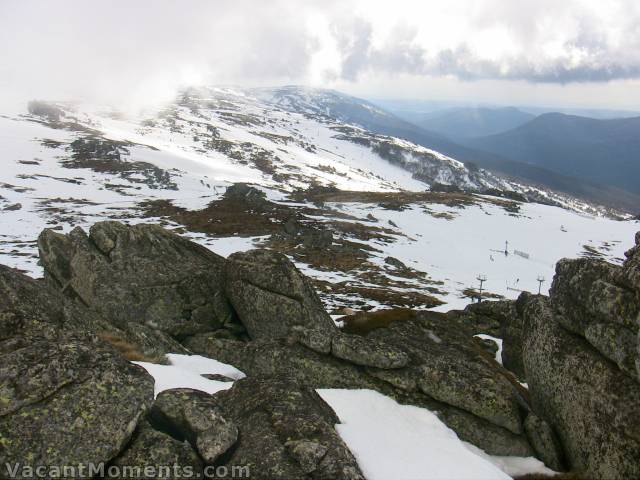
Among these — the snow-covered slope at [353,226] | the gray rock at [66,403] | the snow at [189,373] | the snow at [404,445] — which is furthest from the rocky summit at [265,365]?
the snow-covered slope at [353,226]

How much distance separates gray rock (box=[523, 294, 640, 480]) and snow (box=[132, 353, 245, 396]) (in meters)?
14.2

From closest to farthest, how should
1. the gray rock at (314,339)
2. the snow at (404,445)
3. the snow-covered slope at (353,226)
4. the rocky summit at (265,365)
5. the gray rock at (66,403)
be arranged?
the gray rock at (66,403)
the rocky summit at (265,365)
the snow at (404,445)
the gray rock at (314,339)
the snow-covered slope at (353,226)

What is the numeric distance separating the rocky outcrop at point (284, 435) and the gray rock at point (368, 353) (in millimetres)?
5887

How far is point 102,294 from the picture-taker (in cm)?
2973

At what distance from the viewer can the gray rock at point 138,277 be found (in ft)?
96.9

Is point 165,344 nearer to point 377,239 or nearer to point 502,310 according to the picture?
point 502,310

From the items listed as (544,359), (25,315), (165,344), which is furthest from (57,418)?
(544,359)

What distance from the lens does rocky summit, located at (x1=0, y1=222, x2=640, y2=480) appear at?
10805 mm

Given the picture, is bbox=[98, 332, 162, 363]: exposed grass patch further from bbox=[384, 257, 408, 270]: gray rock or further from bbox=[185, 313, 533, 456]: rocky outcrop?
bbox=[384, 257, 408, 270]: gray rock

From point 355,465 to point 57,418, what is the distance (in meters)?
7.90

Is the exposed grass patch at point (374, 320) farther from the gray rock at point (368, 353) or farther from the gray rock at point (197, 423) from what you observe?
the gray rock at point (197, 423)

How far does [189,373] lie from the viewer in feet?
61.7

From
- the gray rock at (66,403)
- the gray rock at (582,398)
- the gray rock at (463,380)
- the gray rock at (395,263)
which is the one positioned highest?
the gray rock at (66,403)

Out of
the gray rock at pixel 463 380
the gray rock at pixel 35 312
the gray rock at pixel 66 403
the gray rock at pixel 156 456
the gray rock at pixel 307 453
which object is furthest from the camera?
the gray rock at pixel 463 380
